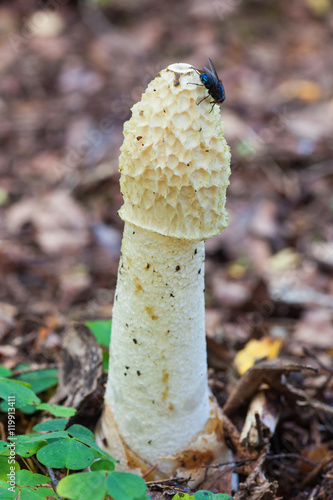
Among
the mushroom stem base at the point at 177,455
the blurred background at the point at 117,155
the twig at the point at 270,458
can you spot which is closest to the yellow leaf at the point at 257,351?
the blurred background at the point at 117,155

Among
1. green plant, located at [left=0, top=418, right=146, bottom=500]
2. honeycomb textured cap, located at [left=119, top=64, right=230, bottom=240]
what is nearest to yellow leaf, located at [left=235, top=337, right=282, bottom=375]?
green plant, located at [left=0, top=418, right=146, bottom=500]

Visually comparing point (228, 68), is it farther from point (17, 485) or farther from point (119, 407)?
point (17, 485)

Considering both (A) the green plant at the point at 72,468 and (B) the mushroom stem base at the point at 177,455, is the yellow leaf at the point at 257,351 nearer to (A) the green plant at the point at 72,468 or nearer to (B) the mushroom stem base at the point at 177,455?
(B) the mushroom stem base at the point at 177,455

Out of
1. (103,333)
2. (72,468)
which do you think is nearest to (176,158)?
(72,468)

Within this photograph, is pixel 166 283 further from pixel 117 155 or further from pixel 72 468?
pixel 117 155

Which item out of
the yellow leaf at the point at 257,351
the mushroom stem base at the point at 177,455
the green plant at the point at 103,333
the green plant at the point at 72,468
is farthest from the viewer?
the yellow leaf at the point at 257,351

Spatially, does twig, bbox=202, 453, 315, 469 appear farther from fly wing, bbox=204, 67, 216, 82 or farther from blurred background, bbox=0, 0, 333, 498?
fly wing, bbox=204, 67, 216, 82
